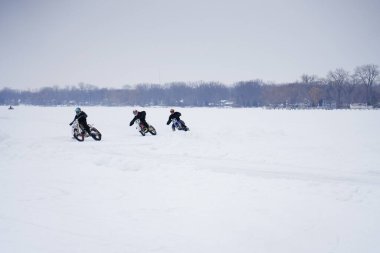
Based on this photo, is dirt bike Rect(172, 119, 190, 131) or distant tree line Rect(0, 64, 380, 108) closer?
dirt bike Rect(172, 119, 190, 131)

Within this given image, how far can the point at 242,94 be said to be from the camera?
143500mm

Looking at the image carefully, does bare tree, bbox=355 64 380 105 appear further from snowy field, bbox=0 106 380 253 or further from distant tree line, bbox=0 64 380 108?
snowy field, bbox=0 106 380 253

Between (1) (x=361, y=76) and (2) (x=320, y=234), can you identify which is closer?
(2) (x=320, y=234)

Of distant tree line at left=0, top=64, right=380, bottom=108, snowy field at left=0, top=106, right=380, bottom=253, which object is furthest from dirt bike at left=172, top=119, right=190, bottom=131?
distant tree line at left=0, top=64, right=380, bottom=108

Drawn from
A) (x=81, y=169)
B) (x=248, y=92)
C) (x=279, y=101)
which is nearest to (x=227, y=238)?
(x=81, y=169)

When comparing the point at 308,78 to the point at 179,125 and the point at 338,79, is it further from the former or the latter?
the point at 179,125

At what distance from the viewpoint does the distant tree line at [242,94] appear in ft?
364

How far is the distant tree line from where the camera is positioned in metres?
111

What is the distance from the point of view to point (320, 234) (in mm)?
5930

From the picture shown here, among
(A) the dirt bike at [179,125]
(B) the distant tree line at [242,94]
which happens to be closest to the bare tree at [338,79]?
(B) the distant tree line at [242,94]

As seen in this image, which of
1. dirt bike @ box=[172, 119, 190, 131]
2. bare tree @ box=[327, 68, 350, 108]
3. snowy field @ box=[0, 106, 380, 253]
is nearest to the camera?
snowy field @ box=[0, 106, 380, 253]

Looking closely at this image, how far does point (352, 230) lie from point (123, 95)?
170993 millimetres

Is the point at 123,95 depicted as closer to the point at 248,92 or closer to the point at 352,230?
the point at 248,92

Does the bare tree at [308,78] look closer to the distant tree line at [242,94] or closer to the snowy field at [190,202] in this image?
the distant tree line at [242,94]
